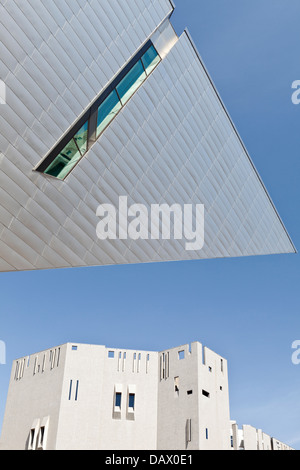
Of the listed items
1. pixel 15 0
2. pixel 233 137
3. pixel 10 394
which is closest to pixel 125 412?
pixel 10 394

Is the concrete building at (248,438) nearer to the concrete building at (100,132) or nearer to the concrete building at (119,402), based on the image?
the concrete building at (119,402)

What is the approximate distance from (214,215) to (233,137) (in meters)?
3.92

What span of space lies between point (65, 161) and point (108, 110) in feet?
8.92

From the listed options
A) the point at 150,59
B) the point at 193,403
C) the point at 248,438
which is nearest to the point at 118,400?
the point at 193,403

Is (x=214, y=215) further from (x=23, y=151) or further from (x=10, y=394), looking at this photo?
(x=10, y=394)

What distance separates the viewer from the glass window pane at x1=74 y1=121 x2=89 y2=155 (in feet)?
48.5

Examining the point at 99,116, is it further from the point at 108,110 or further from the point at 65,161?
the point at 65,161

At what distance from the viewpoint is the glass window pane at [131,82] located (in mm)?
16297

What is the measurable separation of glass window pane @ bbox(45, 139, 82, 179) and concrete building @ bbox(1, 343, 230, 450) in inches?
952

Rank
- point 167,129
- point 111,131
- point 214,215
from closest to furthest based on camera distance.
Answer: point 111,131 < point 167,129 < point 214,215

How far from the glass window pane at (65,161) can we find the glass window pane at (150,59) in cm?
495

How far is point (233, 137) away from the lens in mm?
21562

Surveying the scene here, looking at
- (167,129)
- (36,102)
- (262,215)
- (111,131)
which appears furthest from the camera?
(262,215)
